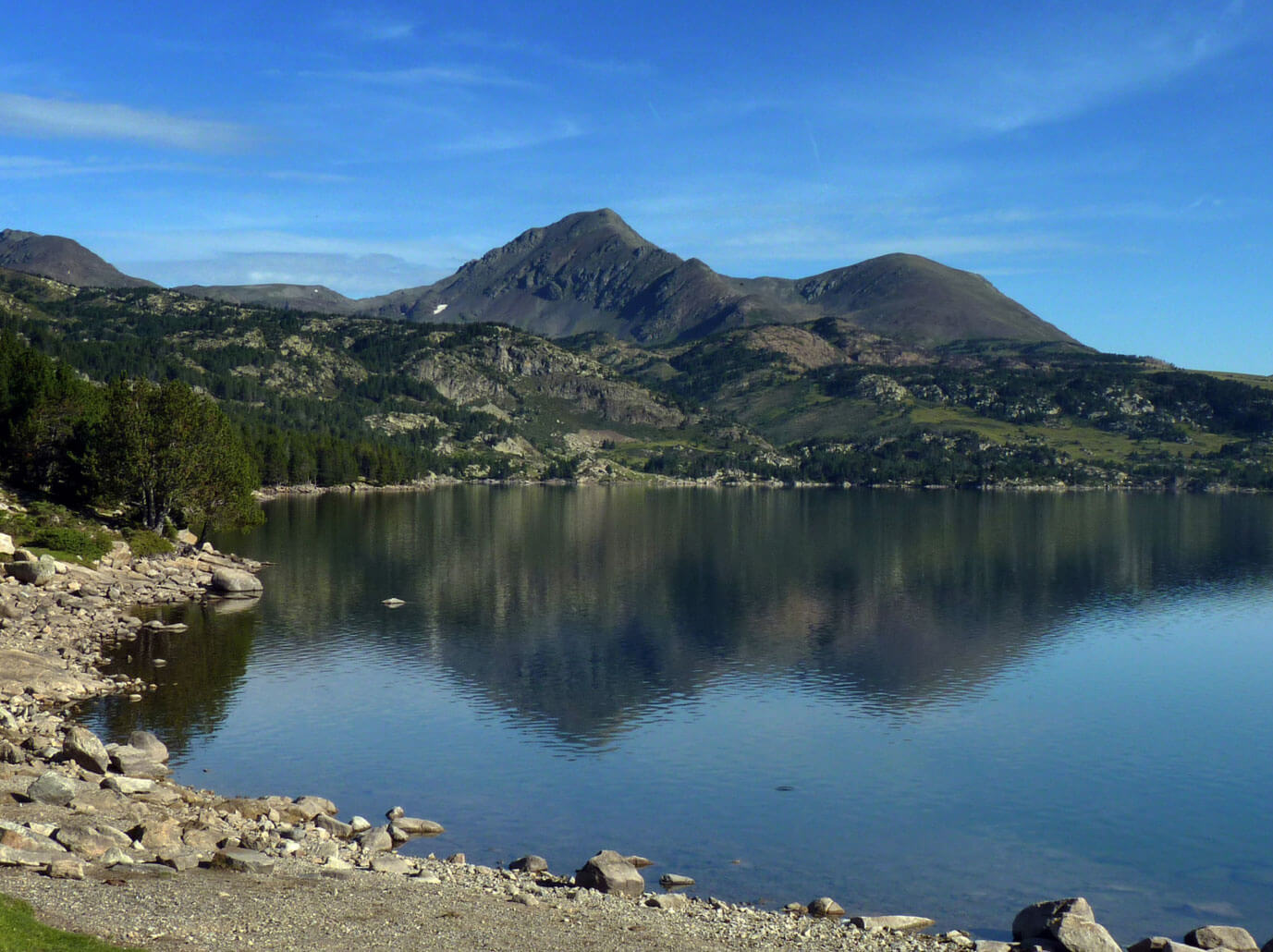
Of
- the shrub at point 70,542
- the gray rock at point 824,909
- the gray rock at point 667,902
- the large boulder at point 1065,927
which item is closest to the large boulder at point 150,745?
the gray rock at point 667,902

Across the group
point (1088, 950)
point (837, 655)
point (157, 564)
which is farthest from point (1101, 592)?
point (157, 564)

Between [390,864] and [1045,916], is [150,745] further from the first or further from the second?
[1045,916]

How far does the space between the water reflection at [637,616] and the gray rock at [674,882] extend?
74.9ft

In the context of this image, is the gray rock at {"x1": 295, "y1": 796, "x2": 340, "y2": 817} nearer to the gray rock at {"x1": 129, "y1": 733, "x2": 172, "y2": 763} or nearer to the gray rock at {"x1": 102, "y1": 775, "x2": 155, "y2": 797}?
the gray rock at {"x1": 102, "y1": 775, "x2": 155, "y2": 797}

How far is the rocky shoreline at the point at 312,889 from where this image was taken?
31.5m

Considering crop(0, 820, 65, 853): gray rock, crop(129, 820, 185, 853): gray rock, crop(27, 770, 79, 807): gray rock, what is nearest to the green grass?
crop(0, 820, 65, 853): gray rock

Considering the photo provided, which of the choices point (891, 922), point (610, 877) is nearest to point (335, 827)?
point (610, 877)

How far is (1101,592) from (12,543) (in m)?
130

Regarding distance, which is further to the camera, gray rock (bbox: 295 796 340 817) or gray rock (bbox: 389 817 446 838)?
gray rock (bbox: 295 796 340 817)

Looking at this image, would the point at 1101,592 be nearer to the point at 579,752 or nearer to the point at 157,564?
the point at 579,752

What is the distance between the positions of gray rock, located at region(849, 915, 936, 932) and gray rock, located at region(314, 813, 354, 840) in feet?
73.8

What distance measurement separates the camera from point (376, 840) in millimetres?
45125

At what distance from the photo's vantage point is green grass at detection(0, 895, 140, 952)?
25.7m

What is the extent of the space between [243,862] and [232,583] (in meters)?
80.1
